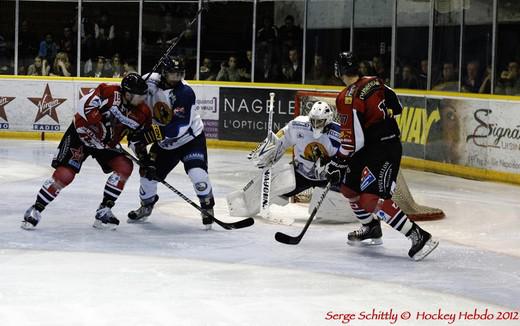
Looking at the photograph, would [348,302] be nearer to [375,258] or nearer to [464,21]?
[375,258]

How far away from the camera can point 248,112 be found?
13164 millimetres

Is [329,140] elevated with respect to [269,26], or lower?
lower

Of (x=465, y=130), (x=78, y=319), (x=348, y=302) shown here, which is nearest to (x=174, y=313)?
(x=78, y=319)

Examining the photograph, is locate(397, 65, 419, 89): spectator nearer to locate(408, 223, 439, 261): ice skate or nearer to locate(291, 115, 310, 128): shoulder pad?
locate(291, 115, 310, 128): shoulder pad

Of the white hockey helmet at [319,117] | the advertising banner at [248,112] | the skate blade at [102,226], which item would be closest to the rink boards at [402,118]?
the advertising banner at [248,112]

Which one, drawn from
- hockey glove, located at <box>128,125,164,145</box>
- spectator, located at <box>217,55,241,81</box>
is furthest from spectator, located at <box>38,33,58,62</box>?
hockey glove, located at <box>128,125,164,145</box>

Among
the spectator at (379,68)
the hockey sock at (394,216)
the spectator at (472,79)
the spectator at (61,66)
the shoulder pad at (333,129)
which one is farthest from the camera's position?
the spectator at (61,66)

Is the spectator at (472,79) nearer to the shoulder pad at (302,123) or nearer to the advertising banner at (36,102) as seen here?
the shoulder pad at (302,123)

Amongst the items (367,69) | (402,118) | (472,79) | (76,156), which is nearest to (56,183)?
(76,156)

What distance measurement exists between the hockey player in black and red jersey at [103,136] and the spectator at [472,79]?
17.0 feet

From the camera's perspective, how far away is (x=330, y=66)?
1330 cm

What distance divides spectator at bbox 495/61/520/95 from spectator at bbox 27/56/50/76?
6.42 meters

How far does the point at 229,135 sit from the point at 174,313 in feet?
29.7

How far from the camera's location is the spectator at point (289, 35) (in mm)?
13664
